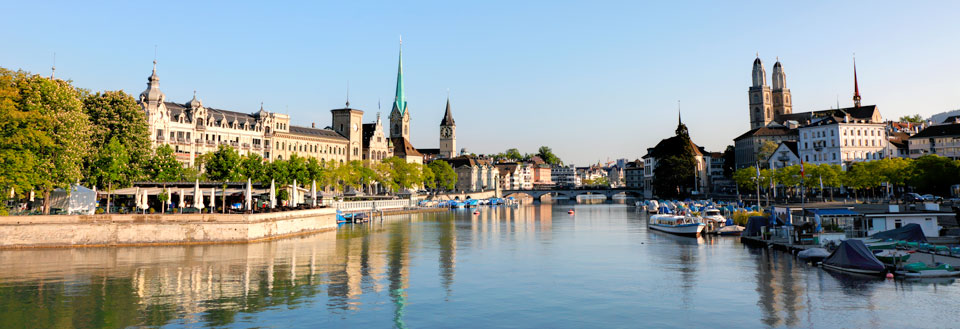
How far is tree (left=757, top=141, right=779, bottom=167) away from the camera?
520 feet

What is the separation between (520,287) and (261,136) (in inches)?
4149

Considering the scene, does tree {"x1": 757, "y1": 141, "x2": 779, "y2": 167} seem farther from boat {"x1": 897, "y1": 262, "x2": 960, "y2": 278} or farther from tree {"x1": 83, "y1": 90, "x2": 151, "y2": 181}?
tree {"x1": 83, "y1": 90, "x2": 151, "y2": 181}

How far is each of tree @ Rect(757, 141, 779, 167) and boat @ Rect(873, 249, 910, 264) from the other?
127m

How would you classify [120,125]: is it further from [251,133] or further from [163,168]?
[251,133]

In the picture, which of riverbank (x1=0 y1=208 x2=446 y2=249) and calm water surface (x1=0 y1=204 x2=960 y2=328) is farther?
riverbank (x1=0 y1=208 x2=446 y2=249)

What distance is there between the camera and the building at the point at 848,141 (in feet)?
428

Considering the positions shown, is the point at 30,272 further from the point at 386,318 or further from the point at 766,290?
the point at 766,290

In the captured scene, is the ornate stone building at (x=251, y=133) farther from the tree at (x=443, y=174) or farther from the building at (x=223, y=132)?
the tree at (x=443, y=174)

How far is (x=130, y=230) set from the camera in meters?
52.6

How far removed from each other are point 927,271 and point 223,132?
11185 centimetres

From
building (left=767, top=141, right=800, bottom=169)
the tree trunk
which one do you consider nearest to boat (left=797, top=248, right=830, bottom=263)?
the tree trunk

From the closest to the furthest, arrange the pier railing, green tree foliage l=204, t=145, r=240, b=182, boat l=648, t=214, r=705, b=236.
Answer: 1. boat l=648, t=214, r=705, b=236
2. green tree foliage l=204, t=145, r=240, b=182
3. the pier railing

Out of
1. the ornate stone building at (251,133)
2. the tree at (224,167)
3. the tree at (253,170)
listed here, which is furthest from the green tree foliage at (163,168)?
the ornate stone building at (251,133)

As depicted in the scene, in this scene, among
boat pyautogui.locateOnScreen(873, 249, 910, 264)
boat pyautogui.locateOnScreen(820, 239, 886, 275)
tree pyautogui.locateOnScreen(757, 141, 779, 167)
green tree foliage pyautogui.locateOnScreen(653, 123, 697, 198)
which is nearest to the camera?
boat pyautogui.locateOnScreen(820, 239, 886, 275)
